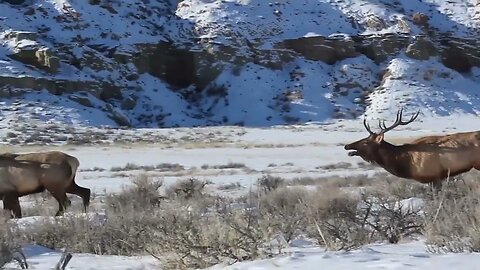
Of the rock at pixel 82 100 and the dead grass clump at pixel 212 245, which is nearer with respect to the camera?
the dead grass clump at pixel 212 245

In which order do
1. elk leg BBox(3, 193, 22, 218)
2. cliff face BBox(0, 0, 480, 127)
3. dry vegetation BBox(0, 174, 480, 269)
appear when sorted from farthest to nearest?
cliff face BBox(0, 0, 480, 127) → elk leg BBox(3, 193, 22, 218) → dry vegetation BBox(0, 174, 480, 269)

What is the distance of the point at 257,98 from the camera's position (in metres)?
53.3

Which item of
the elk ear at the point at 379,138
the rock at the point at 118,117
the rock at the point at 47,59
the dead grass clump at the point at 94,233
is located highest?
the rock at the point at 47,59

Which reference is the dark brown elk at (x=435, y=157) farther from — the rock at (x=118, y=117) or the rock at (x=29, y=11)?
the rock at (x=29, y=11)

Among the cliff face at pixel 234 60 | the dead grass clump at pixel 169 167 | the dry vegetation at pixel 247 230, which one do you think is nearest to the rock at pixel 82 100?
the cliff face at pixel 234 60

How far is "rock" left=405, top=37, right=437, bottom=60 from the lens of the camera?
5781 cm

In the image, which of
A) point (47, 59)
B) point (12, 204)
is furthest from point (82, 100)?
point (12, 204)

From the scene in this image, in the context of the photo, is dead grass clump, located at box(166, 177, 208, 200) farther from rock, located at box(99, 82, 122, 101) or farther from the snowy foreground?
rock, located at box(99, 82, 122, 101)

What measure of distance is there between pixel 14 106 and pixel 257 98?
17.3 meters

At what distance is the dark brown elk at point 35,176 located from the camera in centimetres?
1178

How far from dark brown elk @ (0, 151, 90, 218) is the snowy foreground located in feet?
8.37

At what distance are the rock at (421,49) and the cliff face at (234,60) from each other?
9cm

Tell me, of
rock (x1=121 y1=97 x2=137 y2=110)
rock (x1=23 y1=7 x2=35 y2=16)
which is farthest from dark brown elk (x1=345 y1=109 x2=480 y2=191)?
rock (x1=23 y1=7 x2=35 y2=16)

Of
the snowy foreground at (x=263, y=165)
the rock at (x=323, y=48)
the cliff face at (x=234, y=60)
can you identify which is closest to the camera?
the snowy foreground at (x=263, y=165)
